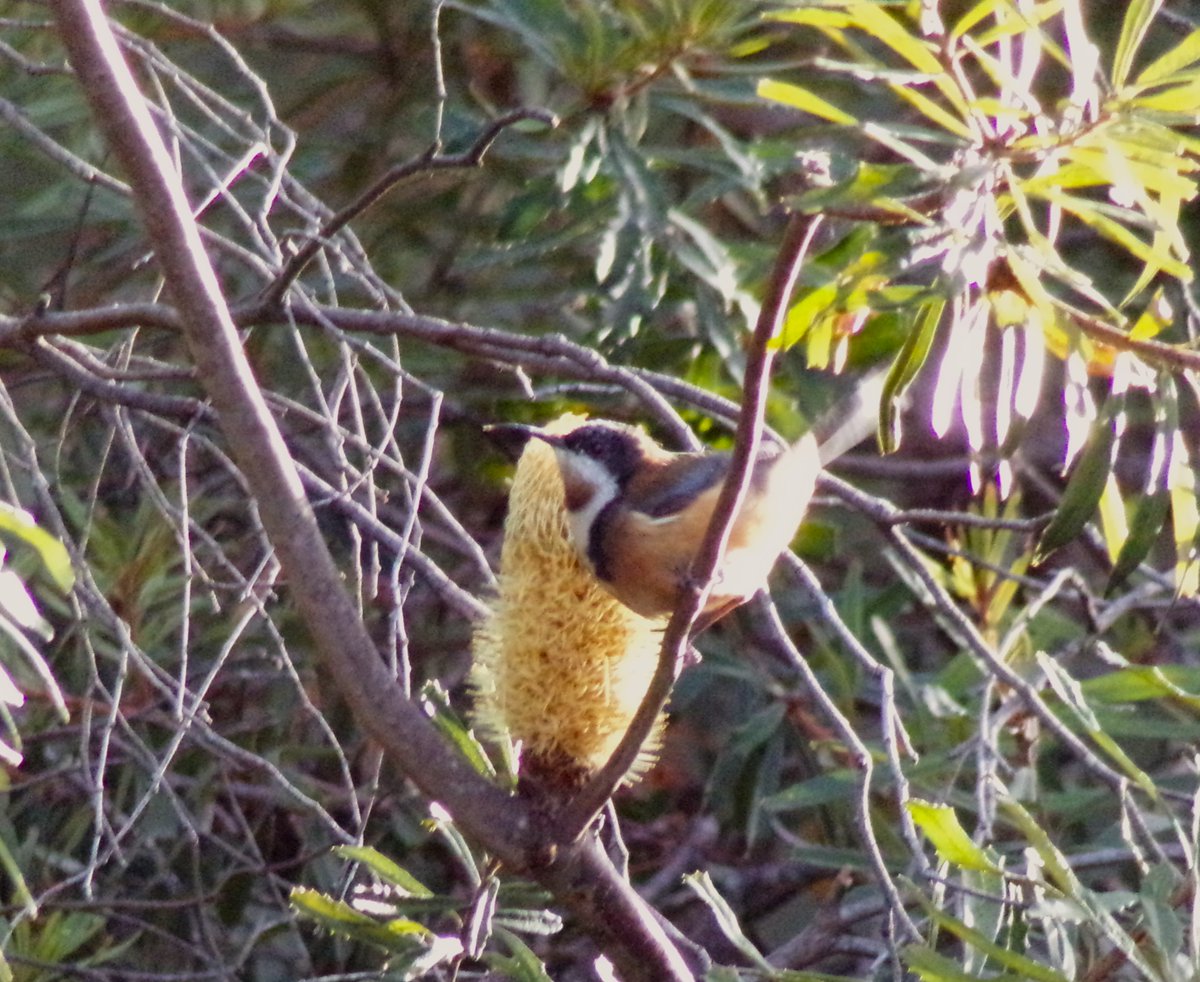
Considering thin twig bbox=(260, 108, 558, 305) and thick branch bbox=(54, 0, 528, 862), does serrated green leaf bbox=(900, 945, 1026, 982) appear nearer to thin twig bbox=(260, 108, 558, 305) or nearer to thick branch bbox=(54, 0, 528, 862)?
thick branch bbox=(54, 0, 528, 862)

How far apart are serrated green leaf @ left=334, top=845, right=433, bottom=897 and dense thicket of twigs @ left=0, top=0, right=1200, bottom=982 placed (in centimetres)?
5

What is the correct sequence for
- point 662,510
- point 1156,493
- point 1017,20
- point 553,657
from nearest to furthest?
1. point 1017,20
2. point 553,657
3. point 1156,493
4. point 662,510

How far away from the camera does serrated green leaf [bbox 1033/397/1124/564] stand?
154 cm

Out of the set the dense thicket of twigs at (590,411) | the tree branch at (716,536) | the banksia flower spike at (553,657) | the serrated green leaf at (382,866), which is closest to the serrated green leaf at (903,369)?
the dense thicket of twigs at (590,411)

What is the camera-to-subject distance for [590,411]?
256 centimetres

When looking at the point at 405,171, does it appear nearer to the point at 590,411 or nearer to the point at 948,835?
the point at 948,835

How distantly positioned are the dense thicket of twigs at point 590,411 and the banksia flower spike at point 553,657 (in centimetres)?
7

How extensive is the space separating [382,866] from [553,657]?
0.26 meters

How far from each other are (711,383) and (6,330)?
118 centimetres

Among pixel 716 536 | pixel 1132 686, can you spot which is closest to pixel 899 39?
pixel 716 536

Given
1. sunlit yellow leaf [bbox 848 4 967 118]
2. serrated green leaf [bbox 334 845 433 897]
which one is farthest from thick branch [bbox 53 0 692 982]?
sunlit yellow leaf [bbox 848 4 967 118]

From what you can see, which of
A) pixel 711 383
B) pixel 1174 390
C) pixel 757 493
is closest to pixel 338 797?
pixel 711 383

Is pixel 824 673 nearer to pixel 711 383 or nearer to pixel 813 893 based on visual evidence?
pixel 813 893

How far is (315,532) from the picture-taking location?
52.9 inches
